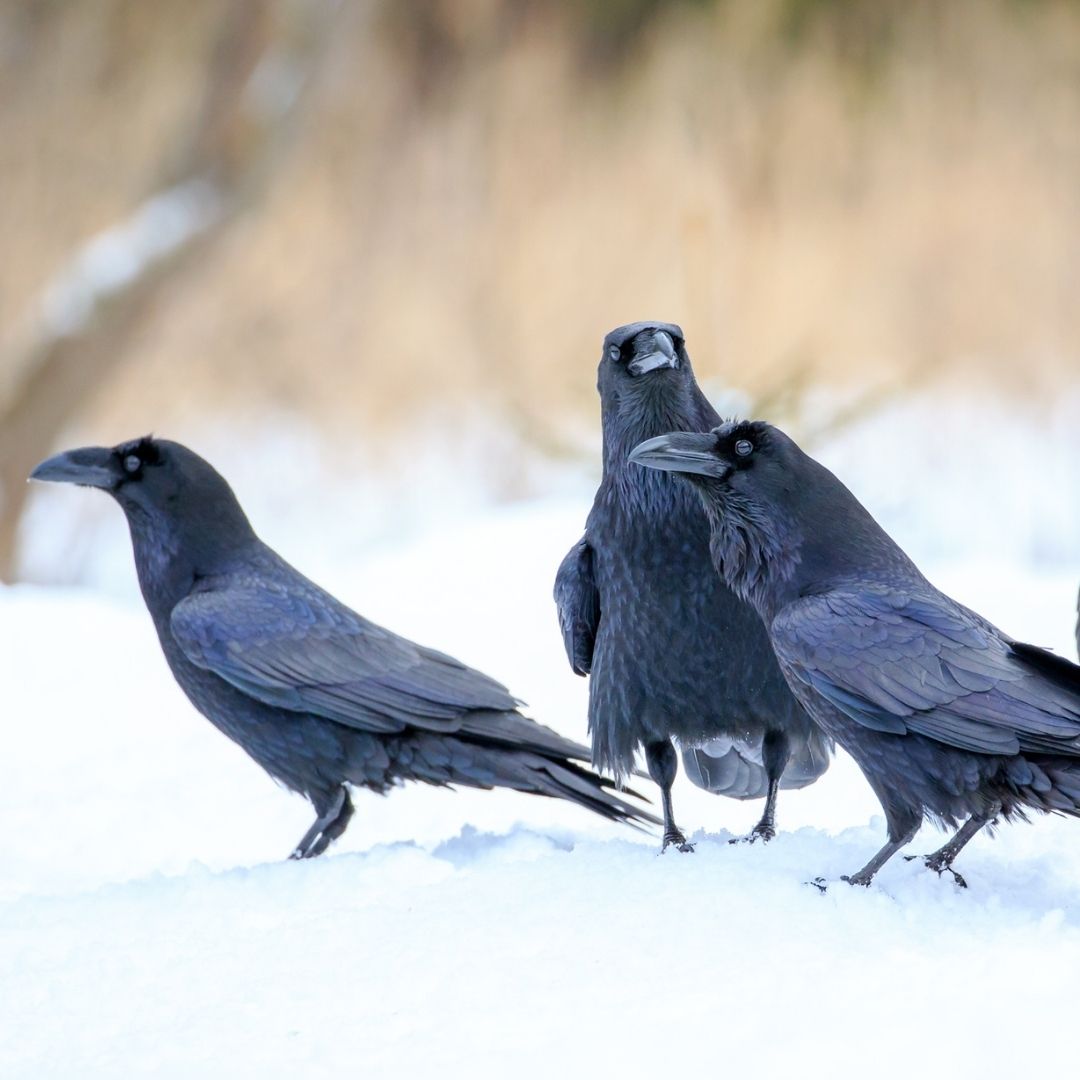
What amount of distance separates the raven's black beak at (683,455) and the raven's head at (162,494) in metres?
1.21

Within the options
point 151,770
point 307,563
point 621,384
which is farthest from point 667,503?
point 307,563

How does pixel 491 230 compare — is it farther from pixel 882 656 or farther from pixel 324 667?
pixel 882 656

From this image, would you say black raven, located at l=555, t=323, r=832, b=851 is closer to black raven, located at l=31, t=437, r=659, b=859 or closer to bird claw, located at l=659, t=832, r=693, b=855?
bird claw, located at l=659, t=832, r=693, b=855

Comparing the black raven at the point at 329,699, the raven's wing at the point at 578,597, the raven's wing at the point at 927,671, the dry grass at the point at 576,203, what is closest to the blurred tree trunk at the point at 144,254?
the dry grass at the point at 576,203

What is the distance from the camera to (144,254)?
30.9ft

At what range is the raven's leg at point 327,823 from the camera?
3.75 meters

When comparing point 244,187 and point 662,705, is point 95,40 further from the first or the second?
point 662,705

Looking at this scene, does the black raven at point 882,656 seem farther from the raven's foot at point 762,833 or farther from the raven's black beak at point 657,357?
the raven's foot at point 762,833

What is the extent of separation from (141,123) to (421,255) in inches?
76.1

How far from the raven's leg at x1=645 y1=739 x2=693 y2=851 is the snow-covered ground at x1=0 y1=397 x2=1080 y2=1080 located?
116 millimetres

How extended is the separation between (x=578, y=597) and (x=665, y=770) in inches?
16.6

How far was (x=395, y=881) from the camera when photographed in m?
3.26

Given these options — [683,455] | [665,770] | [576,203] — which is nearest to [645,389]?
[683,455]

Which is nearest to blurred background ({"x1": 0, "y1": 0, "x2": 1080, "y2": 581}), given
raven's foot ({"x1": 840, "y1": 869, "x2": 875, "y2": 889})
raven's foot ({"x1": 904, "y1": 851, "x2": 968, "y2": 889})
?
raven's foot ({"x1": 904, "y1": 851, "x2": 968, "y2": 889})
